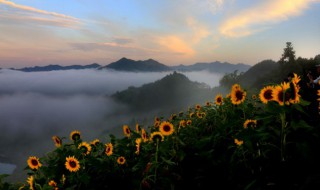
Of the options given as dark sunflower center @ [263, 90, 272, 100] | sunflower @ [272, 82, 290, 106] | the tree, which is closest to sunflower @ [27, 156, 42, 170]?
dark sunflower center @ [263, 90, 272, 100]

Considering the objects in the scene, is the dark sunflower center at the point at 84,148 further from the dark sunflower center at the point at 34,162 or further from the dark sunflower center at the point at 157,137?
the dark sunflower center at the point at 157,137

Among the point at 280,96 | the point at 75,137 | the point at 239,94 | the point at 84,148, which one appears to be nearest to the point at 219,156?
the point at 239,94

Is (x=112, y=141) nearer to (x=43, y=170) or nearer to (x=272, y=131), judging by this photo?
A: (x=43, y=170)

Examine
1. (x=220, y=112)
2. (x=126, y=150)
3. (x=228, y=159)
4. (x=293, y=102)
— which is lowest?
(x=126, y=150)

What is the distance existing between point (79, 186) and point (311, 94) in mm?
3492

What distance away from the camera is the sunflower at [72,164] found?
4.70m

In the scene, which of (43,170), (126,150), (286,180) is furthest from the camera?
(126,150)

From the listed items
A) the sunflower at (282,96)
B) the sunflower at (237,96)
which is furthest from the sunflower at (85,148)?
the sunflower at (282,96)

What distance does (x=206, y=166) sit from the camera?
386cm

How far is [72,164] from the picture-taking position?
187 inches

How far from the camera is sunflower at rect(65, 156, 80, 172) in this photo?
470cm

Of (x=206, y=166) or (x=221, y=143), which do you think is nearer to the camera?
(x=206, y=166)

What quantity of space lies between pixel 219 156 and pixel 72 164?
91.4 inches

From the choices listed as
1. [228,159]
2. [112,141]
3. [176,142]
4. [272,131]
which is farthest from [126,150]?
[272,131]
